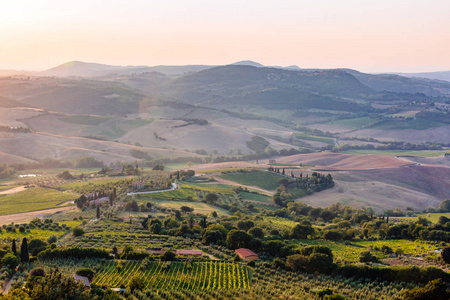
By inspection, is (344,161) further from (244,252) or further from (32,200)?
(244,252)

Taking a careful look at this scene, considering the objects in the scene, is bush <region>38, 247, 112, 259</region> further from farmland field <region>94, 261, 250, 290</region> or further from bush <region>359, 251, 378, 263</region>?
bush <region>359, 251, 378, 263</region>

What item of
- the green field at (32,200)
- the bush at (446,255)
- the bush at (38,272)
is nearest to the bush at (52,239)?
the bush at (38,272)

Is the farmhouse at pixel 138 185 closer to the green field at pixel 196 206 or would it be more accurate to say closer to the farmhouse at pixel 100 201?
the green field at pixel 196 206

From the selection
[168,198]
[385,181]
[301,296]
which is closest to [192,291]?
[301,296]

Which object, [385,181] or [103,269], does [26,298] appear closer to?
[103,269]

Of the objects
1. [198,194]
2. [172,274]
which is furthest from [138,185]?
[172,274]

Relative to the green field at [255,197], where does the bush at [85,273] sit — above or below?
above

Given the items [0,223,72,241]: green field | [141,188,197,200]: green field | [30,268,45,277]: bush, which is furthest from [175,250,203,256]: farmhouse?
[141,188,197,200]: green field
